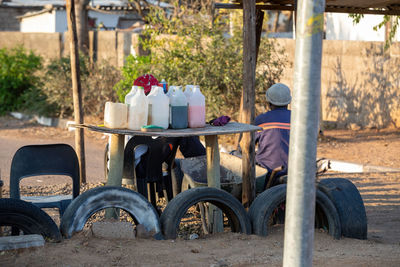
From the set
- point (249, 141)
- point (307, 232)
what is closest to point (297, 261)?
point (307, 232)

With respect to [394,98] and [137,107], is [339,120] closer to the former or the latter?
[394,98]

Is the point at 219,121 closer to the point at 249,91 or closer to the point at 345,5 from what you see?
the point at 249,91

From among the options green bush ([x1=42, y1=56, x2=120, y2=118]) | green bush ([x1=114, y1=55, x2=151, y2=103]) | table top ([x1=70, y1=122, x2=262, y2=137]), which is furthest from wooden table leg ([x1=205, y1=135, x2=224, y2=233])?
green bush ([x1=42, y1=56, x2=120, y2=118])

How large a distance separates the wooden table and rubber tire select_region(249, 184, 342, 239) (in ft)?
1.48

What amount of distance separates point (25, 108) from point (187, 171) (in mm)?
10505

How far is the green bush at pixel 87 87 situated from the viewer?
1355 cm

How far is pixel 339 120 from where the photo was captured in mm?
12250

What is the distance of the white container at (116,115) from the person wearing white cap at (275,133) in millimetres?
1713

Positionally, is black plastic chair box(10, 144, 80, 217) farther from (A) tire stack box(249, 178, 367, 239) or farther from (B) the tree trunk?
(B) the tree trunk

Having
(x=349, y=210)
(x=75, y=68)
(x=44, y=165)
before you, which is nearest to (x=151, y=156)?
(x=44, y=165)

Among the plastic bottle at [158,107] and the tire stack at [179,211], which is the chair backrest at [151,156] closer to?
the plastic bottle at [158,107]

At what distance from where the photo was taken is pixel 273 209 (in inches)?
183

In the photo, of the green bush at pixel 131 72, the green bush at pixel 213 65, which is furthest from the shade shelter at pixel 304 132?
the green bush at pixel 131 72

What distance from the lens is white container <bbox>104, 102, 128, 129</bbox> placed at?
454cm
